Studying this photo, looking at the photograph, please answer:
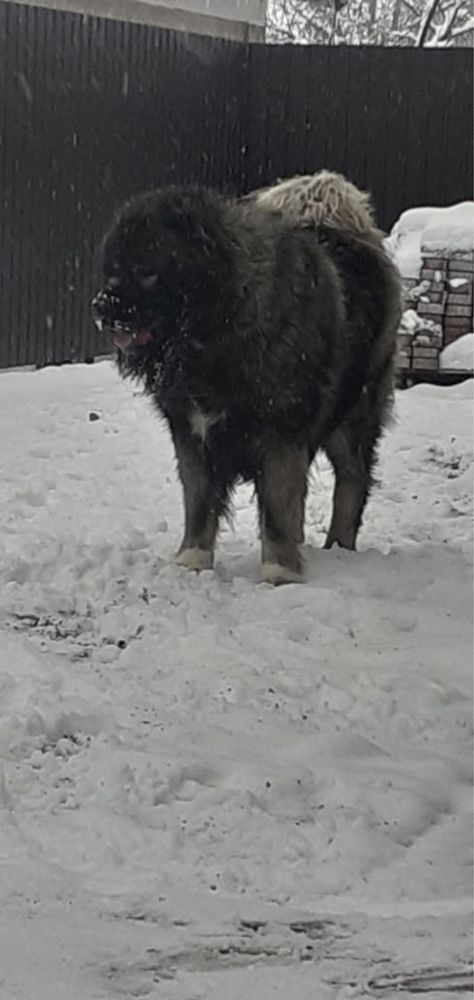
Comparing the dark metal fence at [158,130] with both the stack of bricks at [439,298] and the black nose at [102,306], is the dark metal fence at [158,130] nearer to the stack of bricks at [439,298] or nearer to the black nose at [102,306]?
the stack of bricks at [439,298]

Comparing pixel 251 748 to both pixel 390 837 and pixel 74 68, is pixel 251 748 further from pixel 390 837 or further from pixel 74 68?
pixel 74 68

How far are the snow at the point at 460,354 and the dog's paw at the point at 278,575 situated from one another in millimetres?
4366

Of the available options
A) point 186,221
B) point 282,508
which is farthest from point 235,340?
point 282,508

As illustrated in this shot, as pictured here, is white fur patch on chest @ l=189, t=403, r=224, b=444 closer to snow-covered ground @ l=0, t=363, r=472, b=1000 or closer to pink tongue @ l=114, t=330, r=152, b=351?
pink tongue @ l=114, t=330, r=152, b=351

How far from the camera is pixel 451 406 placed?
8.34 m

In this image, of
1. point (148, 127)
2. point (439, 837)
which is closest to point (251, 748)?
point (439, 837)

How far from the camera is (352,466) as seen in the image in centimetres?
568

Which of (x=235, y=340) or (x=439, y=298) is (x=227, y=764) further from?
(x=439, y=298)

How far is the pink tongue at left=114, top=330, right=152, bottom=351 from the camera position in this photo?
190 inches

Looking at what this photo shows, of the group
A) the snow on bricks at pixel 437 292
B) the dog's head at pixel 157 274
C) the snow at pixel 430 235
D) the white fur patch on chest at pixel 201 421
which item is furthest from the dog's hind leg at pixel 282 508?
the snow at pixel 430 235

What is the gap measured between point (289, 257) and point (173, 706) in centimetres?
189

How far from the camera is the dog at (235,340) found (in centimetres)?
480

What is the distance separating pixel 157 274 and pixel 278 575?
3.54 ft

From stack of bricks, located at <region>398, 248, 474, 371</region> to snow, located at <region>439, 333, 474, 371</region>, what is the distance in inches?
2.1
